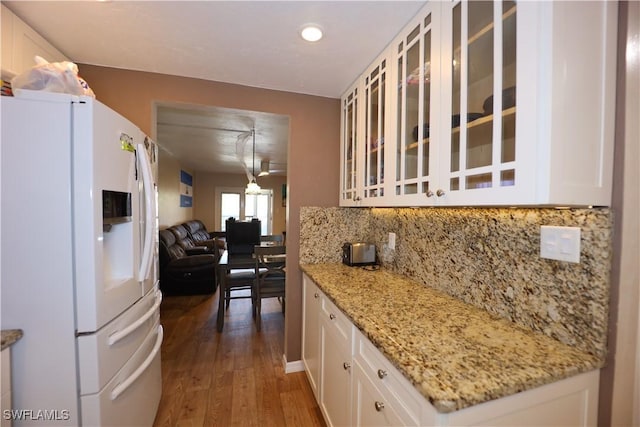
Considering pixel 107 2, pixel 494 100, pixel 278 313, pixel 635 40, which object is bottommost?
pixel 278 313

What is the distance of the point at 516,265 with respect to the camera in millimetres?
1064

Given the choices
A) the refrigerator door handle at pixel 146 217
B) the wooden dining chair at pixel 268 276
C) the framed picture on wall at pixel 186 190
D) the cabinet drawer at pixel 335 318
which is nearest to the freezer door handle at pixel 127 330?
the refrigerator door handle at pixel 146 217

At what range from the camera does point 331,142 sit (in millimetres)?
2246

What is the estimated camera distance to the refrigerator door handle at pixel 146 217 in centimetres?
133

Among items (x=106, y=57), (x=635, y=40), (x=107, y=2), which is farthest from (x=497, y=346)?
(x=106, y=57)

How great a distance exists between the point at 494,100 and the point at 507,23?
23 cm

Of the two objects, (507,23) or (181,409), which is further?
(181,409)

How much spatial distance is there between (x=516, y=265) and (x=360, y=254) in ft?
3.62

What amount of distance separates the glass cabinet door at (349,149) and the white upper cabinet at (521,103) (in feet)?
2.70

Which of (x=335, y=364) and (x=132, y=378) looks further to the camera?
(x=335, y=364)

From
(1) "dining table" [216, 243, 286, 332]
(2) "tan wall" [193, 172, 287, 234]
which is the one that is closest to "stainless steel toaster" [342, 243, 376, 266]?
(1) "dining table" [216, 243, 286, 332]

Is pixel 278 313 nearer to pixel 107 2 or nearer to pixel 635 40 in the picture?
pixel 107 2

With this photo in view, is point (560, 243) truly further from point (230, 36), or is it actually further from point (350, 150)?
point (230, 36)

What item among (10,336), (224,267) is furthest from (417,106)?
(224,267)
